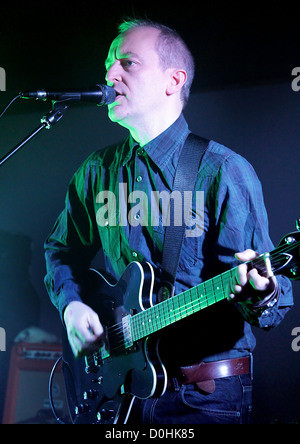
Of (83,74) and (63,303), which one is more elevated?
(83,74)

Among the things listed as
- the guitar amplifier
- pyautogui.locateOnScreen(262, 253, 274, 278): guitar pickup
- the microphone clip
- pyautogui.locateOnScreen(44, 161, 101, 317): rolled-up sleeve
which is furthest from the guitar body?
the guitar amplifier

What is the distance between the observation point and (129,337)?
1.75m

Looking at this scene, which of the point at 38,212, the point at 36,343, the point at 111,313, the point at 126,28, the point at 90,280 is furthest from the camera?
the point at 38,212

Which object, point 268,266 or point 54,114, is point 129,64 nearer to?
point 54,114

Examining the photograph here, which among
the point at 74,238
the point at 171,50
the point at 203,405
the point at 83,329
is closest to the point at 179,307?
the point at 203,405

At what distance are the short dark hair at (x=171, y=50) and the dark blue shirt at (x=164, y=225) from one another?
0.25 m

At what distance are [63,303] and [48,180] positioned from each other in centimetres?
104

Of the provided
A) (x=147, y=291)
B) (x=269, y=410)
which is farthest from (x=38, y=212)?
(x=269, y=410)

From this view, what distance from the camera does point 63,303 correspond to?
2.08 metres

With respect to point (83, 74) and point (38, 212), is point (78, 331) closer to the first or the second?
point (38, 212)

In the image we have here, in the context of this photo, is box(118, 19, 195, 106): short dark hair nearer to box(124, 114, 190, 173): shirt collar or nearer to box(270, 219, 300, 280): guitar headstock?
box(124, 114, 190, 173): shirt collar

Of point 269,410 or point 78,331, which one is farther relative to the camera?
point 269,410

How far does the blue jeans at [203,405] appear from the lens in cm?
166
